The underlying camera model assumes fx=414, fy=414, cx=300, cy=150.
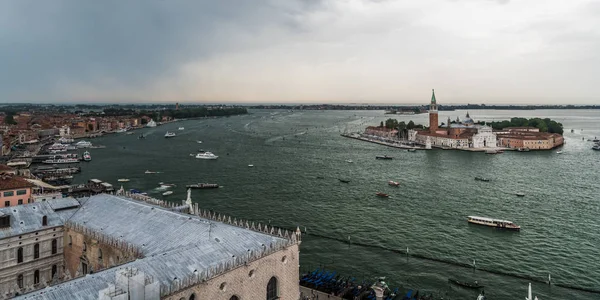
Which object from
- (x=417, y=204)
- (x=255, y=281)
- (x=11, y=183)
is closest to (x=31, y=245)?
(x=255, y=281)

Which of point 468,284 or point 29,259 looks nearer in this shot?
point 29,259

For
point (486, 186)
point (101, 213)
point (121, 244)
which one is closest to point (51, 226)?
point (101, 213)

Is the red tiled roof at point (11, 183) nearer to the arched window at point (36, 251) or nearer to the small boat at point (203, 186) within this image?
the arched window at point (36, 251)

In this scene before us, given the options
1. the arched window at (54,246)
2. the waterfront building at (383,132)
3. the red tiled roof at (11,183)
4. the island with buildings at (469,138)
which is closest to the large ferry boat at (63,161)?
the red tiled roof at (11,183)

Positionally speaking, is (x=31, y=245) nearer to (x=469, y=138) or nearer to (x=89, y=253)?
(x=89, y=253)

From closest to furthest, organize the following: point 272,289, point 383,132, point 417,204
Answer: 1. point 272,289
2. point 417,204
3. point 383,132

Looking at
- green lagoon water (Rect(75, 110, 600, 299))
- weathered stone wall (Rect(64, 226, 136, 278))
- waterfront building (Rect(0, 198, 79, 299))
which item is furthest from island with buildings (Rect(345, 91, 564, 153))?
waterfront building (Rect(0, 198, 79, 299))
